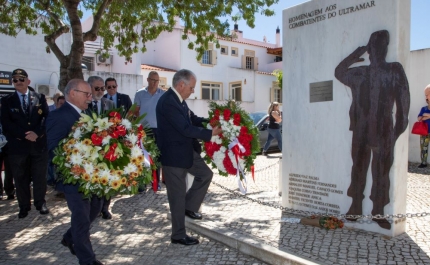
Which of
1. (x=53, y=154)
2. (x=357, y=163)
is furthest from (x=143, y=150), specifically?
(x=357, y=163)

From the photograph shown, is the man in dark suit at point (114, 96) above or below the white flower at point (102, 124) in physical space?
above

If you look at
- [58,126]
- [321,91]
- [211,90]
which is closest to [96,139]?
[58,126]

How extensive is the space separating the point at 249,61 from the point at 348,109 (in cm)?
3382

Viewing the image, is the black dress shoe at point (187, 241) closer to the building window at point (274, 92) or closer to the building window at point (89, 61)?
the building window at point (89, 61)

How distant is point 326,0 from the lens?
5.88 metres

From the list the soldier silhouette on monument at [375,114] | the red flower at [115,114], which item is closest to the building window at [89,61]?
the soldier silhouette on monument at [375,114]

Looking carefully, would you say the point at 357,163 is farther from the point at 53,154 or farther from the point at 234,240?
the point at 53,154

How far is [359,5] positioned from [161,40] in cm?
2918

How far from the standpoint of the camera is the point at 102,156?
4.11m

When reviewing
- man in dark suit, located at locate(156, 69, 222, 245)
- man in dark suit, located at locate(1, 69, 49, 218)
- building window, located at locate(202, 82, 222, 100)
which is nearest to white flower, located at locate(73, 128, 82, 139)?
man in dark suit, located at locate(156, 69, 222, 245)

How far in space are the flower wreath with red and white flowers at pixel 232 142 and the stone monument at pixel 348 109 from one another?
0.89m

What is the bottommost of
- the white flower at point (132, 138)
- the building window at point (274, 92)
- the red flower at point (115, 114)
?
the white flower at point (132, 138)

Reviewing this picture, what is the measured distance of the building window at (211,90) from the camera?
34125mm

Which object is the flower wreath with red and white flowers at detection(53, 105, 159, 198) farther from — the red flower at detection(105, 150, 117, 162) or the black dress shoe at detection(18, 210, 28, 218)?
the black dress shoe at detection(18, 210, 28, 218)
